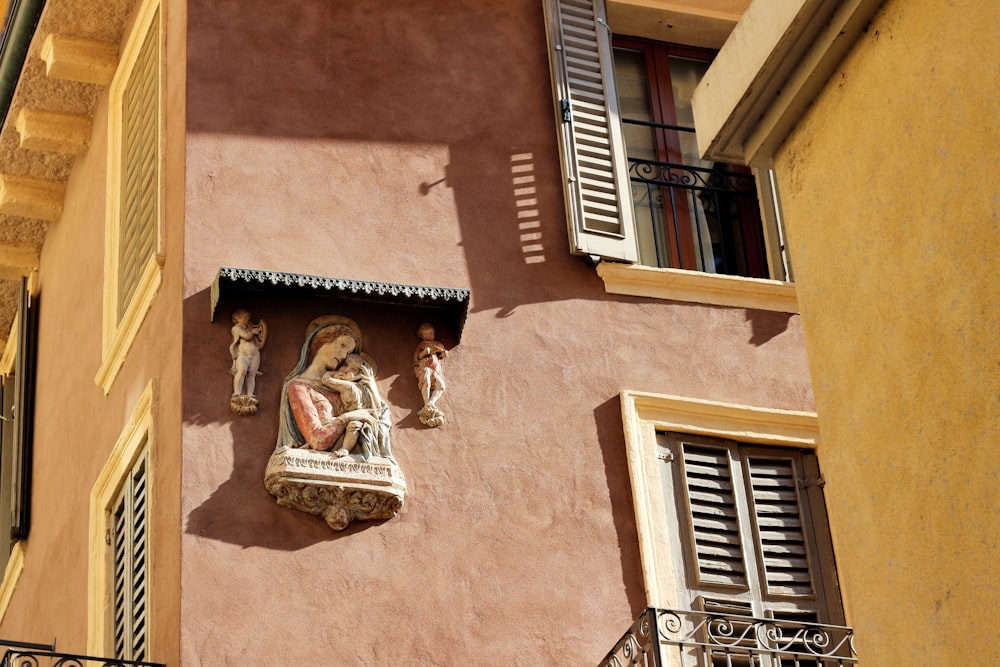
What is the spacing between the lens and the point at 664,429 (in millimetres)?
11102

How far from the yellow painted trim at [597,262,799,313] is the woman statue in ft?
5.67

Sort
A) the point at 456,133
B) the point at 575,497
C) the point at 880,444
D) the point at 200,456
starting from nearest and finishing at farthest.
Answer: the point at 880,444 < the point at 200,456 < the point at 575,497 < the point at 456,133

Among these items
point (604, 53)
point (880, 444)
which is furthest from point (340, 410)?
point (880, 444)

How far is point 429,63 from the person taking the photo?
11.7 metres

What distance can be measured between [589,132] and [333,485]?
3084 mm

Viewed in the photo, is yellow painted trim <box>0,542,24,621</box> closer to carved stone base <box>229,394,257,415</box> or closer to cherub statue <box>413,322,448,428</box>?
carved stone base <box>229,394,257,415</box>

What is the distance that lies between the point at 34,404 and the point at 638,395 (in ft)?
18.0

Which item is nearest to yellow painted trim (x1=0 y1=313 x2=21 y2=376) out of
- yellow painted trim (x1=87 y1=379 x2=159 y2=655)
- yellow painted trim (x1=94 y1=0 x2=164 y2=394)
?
yellow painted trim (x1=94 y1=0 x2=164 y2=394)

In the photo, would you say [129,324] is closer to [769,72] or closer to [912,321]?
[769,72]

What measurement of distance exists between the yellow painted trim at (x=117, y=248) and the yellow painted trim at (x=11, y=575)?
224 centimetres

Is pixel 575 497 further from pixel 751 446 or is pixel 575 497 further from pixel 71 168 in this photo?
pixel 71 168

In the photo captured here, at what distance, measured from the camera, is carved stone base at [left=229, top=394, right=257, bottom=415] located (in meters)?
10.2

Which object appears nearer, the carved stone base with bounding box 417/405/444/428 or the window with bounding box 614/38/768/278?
the carved stone base with bounding box 417/405/444/428

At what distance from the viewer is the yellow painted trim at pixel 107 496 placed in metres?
10.7
